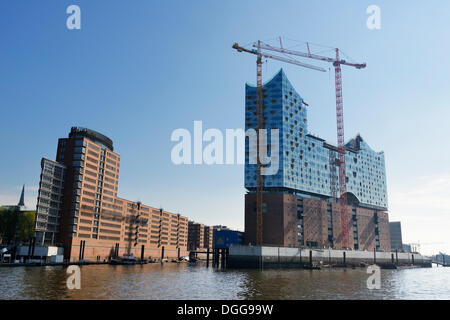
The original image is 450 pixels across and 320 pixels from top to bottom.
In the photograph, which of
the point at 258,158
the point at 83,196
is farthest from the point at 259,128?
the point at 83,196

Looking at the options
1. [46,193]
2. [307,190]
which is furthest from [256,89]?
[46,193]

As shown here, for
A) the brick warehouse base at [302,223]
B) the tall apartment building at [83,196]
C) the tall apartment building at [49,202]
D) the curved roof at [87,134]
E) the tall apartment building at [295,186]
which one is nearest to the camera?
the tall apartment building at [49,202]

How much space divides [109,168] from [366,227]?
136322mm

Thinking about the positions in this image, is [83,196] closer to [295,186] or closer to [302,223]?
[295,186]

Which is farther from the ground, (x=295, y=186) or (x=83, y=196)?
(x=295, y=186)

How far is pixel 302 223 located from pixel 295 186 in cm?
1660

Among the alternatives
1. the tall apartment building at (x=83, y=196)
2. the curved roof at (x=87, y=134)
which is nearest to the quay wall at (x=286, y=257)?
the tall apartment building at (x=83, y=196)

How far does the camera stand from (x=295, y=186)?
162875 millimetres

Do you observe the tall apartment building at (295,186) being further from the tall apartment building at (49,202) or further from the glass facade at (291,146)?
the tall apartment building at (49,202)

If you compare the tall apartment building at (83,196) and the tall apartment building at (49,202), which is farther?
the tall apartment building at (83,196)

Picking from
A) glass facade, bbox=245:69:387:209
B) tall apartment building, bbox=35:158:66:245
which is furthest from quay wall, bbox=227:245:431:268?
tall apartment building, bbox=35:158:66:245

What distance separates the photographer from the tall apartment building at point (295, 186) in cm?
15375
